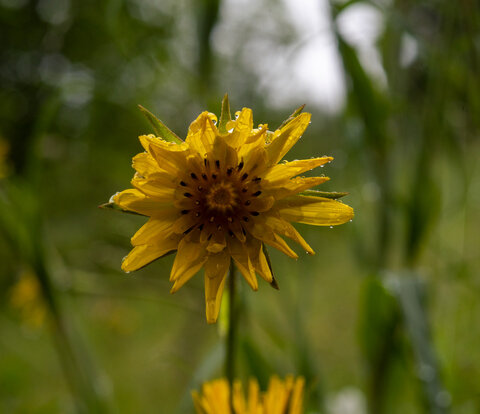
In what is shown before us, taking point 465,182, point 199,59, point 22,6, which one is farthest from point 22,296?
point 22,6

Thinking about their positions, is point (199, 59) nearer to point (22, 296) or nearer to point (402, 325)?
point (402, 325)

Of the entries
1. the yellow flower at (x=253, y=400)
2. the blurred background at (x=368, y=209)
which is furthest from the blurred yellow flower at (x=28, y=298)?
the yellow flower at (x=253, y=400)

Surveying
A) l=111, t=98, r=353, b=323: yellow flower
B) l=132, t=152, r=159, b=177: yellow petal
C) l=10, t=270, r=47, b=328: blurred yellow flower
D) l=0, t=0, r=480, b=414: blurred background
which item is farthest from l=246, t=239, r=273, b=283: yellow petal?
l=10, t=270, r=47, b=328: blurred yellow flower

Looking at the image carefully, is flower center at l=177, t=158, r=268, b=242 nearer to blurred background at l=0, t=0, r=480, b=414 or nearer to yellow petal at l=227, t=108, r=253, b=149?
yellow petal at l=227, t=108, r=253, b=149

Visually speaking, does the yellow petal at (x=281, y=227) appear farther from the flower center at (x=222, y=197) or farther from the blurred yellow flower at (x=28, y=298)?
the blurred yellow flower at (x=28, y=298)

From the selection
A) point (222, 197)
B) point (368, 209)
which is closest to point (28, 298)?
point (368, 209)

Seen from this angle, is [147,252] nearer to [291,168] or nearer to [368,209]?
[291,168]

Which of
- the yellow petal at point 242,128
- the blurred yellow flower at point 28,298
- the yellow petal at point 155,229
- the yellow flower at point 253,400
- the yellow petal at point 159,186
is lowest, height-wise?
the yellow flower at point 253,400
